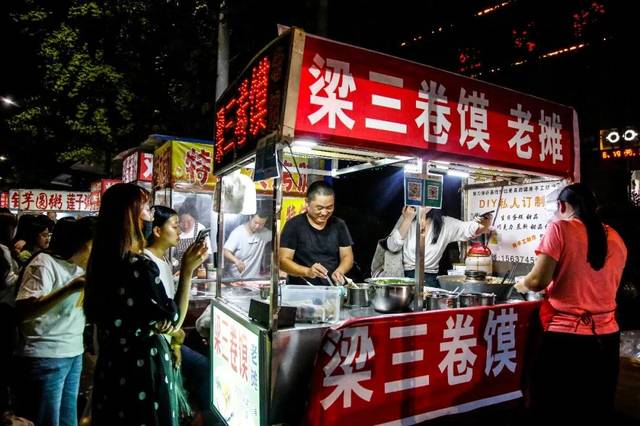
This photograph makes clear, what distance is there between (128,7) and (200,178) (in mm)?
14971

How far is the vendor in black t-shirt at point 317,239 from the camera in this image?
4.96 m

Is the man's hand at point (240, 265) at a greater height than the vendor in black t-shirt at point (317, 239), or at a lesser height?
lesser

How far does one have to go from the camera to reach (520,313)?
13.1ft

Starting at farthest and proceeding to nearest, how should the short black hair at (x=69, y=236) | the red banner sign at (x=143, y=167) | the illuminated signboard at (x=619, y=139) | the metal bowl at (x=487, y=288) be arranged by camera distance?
the red banner sign at (x=143, y=167)
the illuminated signboard at (x=619, y=139)
the metal bowl at (x=487, y=288)
the short black hair at (x=69, y=236)

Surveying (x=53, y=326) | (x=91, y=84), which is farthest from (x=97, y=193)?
(x=53, y=326)

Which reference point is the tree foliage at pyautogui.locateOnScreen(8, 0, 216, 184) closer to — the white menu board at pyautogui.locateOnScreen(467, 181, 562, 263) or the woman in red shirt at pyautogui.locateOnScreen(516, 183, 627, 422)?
the white menu board at pyautogui.locateOnScreen(467, 181, 562, 263)

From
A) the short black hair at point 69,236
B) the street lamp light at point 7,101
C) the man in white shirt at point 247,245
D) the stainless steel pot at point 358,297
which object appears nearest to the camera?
the short black hair at point 69,236

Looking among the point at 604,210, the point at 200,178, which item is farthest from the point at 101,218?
the point at 200,178

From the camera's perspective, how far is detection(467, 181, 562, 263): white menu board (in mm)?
4977

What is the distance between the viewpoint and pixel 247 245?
7.93 metres

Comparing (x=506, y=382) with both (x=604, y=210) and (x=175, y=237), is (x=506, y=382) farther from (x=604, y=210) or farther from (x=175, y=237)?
(x=175, y=237)

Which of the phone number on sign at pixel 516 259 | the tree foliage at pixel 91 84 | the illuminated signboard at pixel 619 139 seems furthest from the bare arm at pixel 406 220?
the tree foliage at pixel 91 84

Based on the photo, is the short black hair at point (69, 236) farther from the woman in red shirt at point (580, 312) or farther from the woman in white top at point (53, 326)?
the woman in red shirt at point (580, 312)

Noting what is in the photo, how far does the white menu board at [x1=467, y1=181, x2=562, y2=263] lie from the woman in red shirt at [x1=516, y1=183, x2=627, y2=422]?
1690 mm
